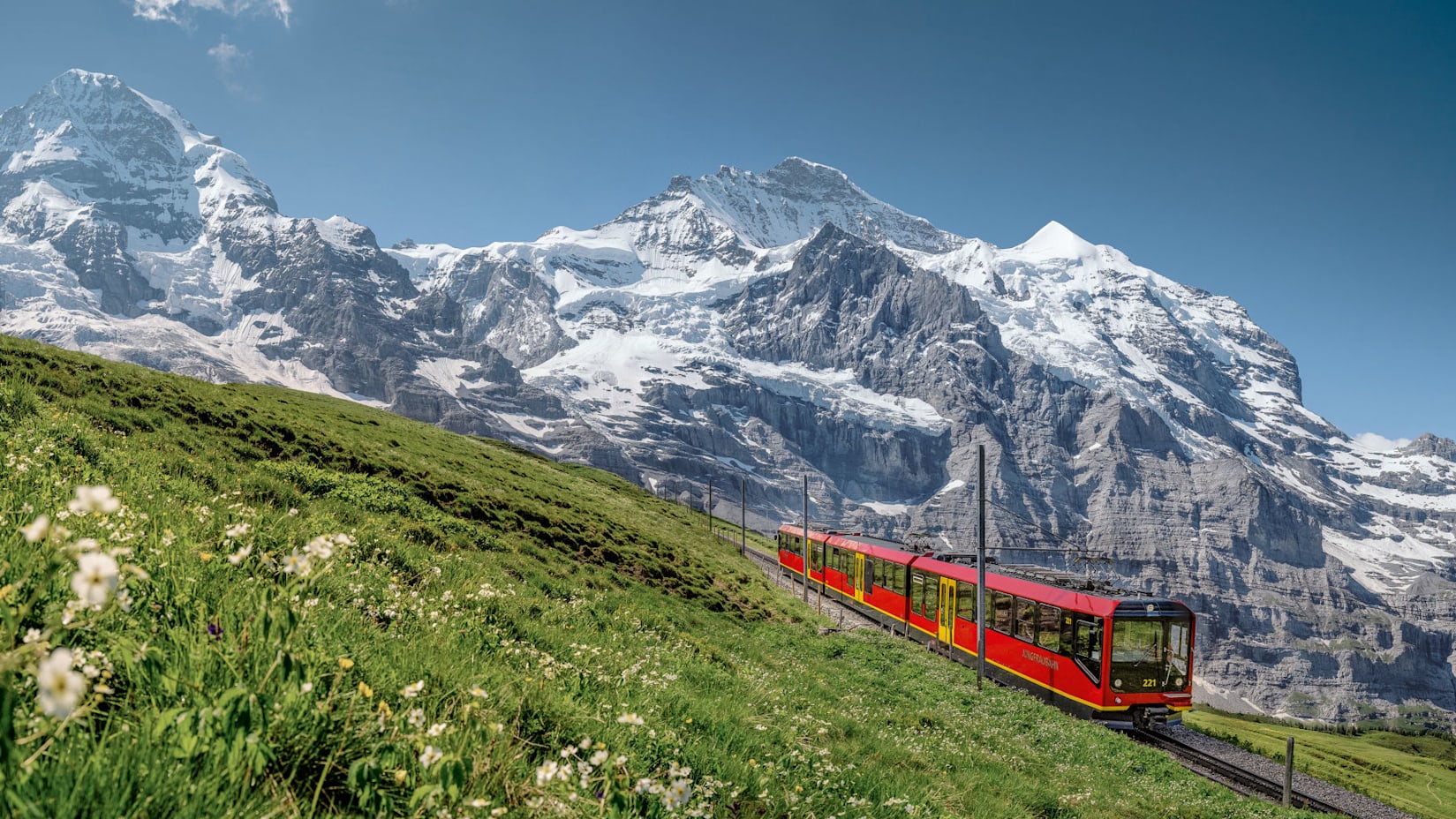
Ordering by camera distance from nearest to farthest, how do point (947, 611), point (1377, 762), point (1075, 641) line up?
point (1075, 641)
point (947, 611)
point (1377, 762)

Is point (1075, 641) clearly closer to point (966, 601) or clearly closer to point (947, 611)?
point (966, 601)

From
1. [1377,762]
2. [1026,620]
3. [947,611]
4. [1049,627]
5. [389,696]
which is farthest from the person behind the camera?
[1377,762]

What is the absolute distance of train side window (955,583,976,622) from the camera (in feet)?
103

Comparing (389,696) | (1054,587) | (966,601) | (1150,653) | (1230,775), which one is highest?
(389,696)

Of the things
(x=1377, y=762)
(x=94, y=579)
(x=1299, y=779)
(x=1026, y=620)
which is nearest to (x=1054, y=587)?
(x=1026, y=620)

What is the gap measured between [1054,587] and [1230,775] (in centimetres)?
753

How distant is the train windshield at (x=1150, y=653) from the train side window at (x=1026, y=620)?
11.0 ft

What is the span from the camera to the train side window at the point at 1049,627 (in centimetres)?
2566

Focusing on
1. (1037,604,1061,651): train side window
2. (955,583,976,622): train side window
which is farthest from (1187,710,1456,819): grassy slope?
(955,583,976,622): train side window

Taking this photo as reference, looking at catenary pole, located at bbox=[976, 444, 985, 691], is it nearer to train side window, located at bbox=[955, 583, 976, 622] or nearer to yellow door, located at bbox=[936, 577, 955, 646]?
train side window, located at bbox=[955, 583, 976, 622]

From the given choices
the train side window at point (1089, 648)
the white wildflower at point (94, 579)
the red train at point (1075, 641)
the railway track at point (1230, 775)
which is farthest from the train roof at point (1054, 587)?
the white wildflower at point (94, 579)

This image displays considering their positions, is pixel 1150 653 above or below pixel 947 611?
above

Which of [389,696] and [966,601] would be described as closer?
[389,696]

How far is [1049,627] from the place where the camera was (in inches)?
1027
